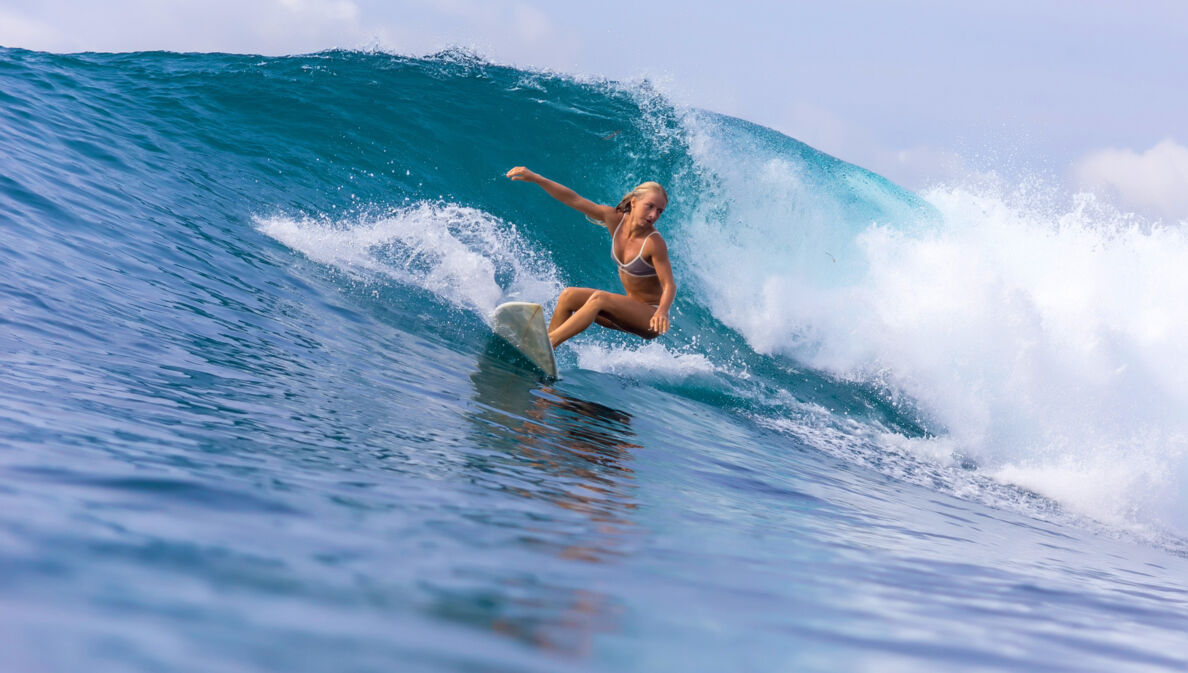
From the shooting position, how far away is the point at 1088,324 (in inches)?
450

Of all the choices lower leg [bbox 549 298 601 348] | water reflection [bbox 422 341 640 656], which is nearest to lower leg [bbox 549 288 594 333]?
lower leg [bbox 549 298 601 348]

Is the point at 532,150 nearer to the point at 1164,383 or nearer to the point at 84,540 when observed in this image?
the point at 1164,383

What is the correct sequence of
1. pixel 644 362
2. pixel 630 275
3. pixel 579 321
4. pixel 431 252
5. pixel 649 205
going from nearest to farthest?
pixel 649 205, pixel 579 321, pixel 630 275, pixel 644 362, pixel 431 252

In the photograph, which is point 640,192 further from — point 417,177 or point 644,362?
point 417,177

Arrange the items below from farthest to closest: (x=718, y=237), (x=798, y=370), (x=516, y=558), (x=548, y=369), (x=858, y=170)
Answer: (x=858, y=170)
(x=718, y=237)
(x=798, y=370)
(x=548, y=369)
(x=516, y=558)

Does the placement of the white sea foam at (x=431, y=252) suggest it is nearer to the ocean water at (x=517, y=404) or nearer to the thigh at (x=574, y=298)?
the ocean water at (x=517, y=404)

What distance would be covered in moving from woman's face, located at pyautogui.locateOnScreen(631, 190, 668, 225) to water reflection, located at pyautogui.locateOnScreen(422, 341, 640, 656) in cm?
152

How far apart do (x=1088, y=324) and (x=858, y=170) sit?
838 cm

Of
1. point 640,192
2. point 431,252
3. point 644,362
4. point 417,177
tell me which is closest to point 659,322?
point 640,192

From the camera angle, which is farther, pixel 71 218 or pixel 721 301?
pixel 721 301

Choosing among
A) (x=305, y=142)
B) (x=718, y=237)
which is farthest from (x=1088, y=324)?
(x=305, y=142)

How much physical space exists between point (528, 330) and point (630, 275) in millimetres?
940

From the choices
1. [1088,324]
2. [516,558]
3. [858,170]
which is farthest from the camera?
[858,170]

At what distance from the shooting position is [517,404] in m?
5.22
